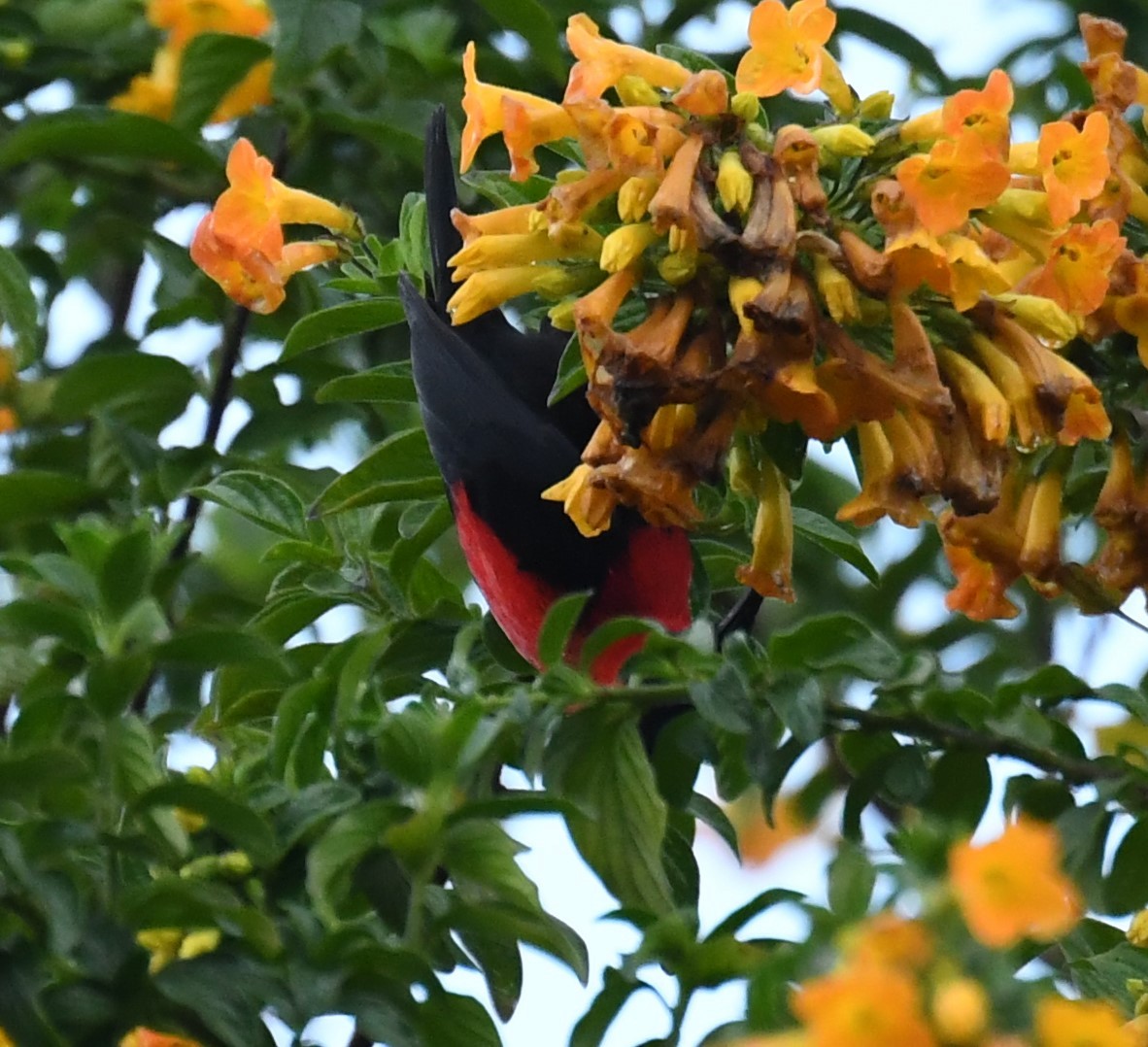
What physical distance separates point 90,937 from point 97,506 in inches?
66.8

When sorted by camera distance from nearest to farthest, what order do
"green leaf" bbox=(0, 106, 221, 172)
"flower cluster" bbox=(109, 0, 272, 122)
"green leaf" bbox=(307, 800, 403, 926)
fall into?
"green leaf" bbox=(307, 800, 403, 926) → "green leaf" bbox=(0, 106, 221, 172) → "flower cluster" bbox=(109, 0, 272, 122)

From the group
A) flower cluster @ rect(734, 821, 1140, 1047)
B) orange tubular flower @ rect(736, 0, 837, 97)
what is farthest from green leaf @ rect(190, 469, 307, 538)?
flower cluster @ rect(734, 821, 1140, 1047)

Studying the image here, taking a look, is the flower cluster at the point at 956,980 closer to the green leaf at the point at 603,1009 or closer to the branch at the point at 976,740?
the green leaf at the point at 603,1009

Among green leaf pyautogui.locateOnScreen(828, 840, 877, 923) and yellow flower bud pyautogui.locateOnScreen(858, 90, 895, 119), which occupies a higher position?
yellow flower bud pyautogui.locateOnScreen(858, 90, 895, 119)

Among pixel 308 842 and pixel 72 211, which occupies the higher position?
pixel 72 211

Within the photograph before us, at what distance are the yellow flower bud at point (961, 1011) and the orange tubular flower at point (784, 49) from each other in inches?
42.5

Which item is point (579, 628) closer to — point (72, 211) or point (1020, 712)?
point (1020, 712)

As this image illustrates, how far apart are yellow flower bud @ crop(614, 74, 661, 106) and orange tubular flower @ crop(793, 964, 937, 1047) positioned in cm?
112

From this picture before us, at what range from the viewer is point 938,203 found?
6.31 feet

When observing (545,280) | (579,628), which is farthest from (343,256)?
(579,628)

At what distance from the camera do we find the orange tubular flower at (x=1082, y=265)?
2.04 m

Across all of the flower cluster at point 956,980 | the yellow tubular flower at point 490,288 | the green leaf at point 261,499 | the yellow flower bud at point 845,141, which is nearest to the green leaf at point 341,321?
the green leaf at point 261,499

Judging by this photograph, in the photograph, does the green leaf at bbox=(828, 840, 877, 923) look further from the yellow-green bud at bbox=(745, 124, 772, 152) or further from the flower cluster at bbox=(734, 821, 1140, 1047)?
the yellow-green bud at bbox=(745, 124, 772, 152)

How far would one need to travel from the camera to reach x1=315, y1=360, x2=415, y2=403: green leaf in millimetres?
2484
